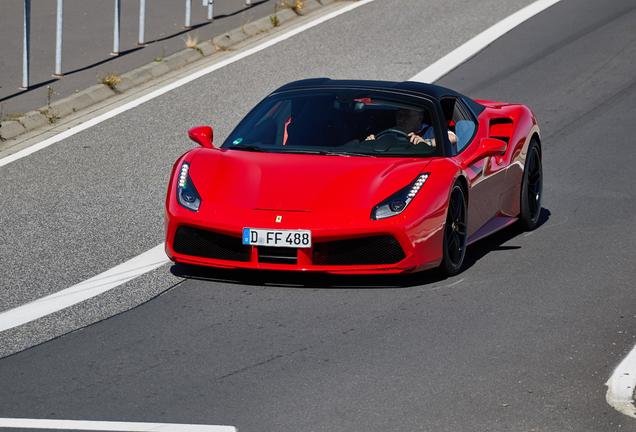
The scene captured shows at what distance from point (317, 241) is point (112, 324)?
4.57 ft

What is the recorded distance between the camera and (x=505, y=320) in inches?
346

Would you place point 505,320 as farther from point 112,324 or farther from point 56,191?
point 56,191

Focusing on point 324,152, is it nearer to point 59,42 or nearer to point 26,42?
point 26,42

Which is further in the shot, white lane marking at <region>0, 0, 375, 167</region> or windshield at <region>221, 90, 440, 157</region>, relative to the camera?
white lane marking at <region>0, 0, 375, 167</region>

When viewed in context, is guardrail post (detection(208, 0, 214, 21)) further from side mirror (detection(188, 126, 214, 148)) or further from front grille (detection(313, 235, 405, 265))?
front grille (detection(313, 235, 405, 265))

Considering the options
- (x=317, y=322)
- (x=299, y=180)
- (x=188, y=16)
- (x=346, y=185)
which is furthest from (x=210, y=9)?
(x=317, y=322)

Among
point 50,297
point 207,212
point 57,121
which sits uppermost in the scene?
point 207,212

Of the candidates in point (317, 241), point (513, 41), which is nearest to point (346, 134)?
point (317, 241)

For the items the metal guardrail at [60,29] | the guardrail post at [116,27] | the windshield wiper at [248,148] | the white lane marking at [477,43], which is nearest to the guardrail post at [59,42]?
the metal guardrail at [60,29]

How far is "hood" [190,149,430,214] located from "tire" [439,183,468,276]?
0.32 m

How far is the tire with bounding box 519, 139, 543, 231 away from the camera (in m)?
11.5

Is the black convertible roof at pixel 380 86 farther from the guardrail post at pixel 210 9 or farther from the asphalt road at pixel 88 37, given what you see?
the guardrail post at pixel 210 9

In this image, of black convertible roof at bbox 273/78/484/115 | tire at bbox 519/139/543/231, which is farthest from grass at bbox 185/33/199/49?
black convertible roof at bbox 273/78/484/115

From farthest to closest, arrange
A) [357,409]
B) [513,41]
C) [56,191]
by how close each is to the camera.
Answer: [513,41]
[56,191]
[357,409]
